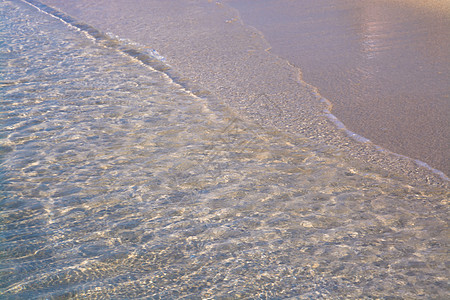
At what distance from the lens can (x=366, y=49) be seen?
678cm

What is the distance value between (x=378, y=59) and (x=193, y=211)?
14.0 ft

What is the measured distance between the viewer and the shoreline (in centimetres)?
441

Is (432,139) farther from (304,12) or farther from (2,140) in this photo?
(304,12)

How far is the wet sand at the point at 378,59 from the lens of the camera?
15.0 ft

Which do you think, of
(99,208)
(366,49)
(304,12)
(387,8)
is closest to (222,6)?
(304,12)

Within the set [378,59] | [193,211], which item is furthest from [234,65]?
[193,211]

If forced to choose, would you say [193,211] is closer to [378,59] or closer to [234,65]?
[234,65]

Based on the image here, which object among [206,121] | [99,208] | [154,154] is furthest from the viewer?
[206,121]

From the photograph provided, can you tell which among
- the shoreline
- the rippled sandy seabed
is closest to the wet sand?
the shoreline

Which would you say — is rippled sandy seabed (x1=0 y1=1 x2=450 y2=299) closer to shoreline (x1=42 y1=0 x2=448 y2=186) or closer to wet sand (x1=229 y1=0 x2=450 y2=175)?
shoreline (x1=42 y1=0 x2=448 y2=186)

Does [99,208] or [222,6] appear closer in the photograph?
[99,208]

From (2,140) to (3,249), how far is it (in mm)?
1919

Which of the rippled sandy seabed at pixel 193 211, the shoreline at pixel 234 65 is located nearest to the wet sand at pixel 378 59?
the shoreline at pixel 234 65

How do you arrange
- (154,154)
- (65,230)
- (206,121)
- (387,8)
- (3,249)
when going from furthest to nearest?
(387,8)
(206,121)
(154,154)
(65,230)
(3,249)
